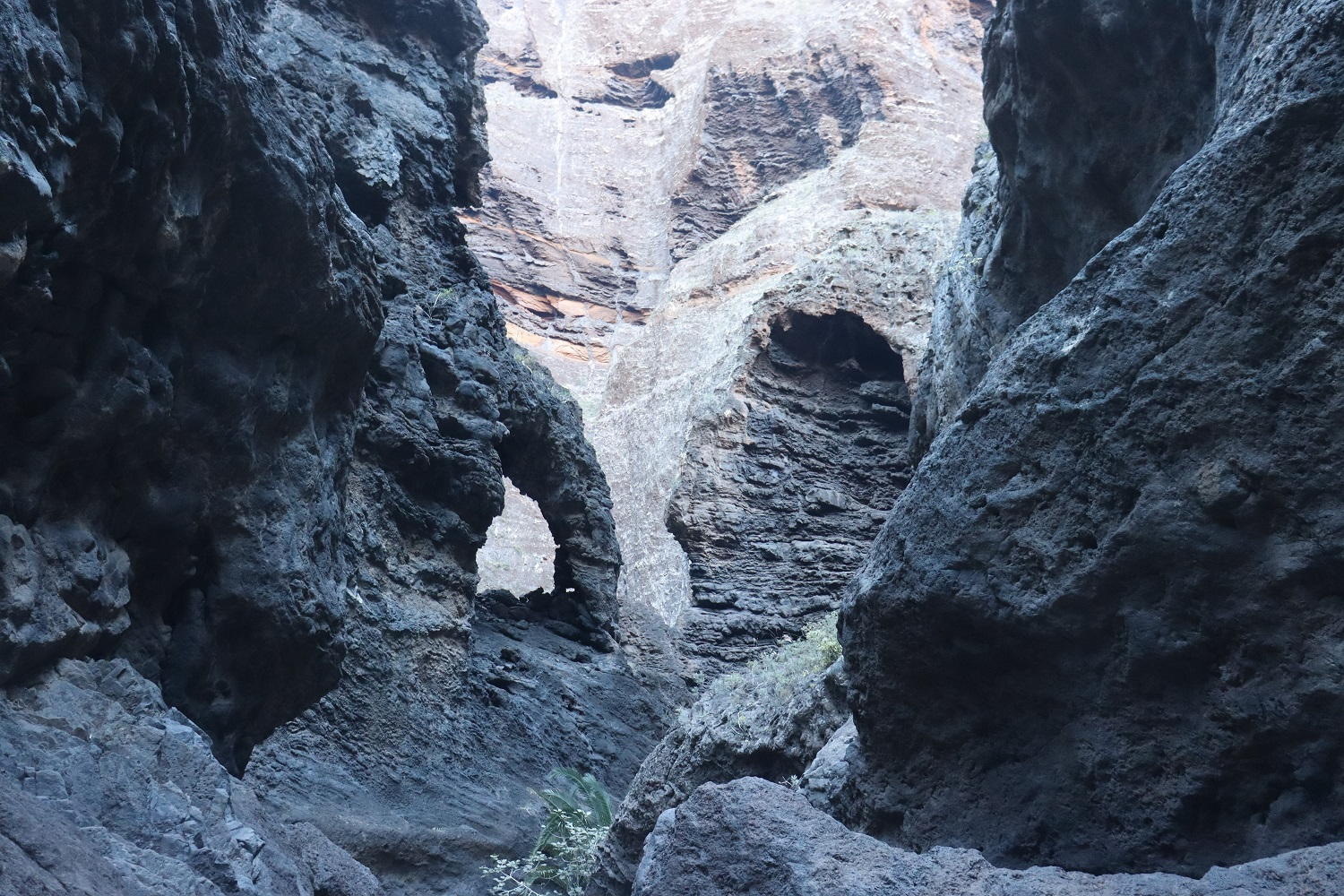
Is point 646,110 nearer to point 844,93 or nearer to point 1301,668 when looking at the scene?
point 844,93

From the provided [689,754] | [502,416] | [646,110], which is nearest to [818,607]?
[502,416]

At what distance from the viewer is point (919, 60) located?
1227 inches

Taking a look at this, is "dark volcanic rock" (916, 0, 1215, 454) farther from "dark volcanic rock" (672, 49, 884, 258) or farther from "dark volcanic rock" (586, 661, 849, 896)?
"dark volcanic rock" (672, 49, 884, 258)

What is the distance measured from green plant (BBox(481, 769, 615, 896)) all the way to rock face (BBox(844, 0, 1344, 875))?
452 centimetres

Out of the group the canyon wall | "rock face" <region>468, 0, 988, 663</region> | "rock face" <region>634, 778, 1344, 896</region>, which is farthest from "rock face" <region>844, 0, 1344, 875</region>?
"rock face" <region>468, 0, 988, 663</region>

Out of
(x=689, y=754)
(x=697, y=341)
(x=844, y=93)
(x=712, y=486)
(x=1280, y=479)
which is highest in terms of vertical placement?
(x=844, y=93)

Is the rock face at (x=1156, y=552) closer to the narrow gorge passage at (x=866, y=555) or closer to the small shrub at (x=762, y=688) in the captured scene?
the narrow gorge passage at (x=866, y=555)

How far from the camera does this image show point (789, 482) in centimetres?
1764

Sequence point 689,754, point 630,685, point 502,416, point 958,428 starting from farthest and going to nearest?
point 630,685, point 502,416, point 689,754, point 958,428

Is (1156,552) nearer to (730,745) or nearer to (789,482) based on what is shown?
(730,745)

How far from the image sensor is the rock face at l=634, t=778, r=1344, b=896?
270 cm

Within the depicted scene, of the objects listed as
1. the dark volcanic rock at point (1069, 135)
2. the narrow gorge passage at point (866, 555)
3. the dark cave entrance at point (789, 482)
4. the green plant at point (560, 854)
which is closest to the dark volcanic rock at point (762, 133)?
the dark cave entrance at point (789, 482)

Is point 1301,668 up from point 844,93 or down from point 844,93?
down

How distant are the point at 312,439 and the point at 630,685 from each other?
8550 millimetres
